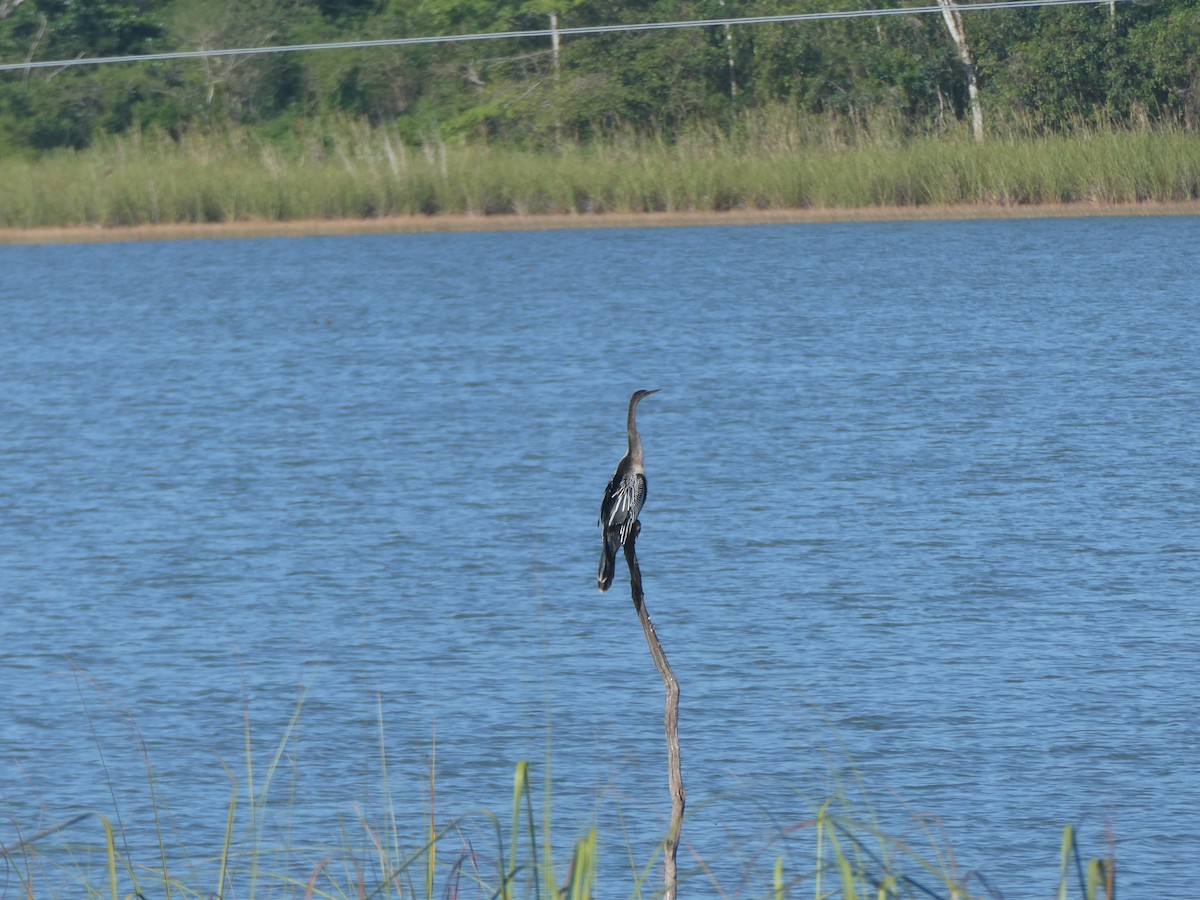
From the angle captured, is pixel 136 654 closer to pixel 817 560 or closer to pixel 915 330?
pixel 817 560

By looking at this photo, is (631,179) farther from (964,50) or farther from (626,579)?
(626,579)

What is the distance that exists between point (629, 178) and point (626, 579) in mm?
18705

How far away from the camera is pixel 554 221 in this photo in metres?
27.1

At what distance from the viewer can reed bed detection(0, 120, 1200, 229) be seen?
24938 mm

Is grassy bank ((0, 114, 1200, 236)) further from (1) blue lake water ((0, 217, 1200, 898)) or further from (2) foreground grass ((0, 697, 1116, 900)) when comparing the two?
(2) foreground grass ((0, 697, 1116, 900))

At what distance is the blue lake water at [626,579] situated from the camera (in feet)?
18.4

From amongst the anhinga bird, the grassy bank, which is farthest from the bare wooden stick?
the grassy bank

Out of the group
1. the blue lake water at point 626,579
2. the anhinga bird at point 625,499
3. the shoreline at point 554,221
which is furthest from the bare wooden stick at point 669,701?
the shoreline at point 554,221

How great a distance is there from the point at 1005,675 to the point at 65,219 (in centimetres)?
2400

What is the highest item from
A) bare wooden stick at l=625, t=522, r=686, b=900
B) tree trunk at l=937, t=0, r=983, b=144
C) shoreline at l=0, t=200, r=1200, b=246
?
bare wooden stick at l=625, t=522, r=686, b=900

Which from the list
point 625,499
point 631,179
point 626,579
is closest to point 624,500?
point 625,499

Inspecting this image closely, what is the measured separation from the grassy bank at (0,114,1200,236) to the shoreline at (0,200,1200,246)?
10 centimetres

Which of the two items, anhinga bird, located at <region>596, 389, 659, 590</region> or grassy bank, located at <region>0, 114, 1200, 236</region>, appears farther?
grassy bank, located at <region>0, 114, 1200, 236</region>

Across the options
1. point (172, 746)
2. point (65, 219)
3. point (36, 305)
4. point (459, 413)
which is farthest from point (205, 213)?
point (172, 746)
